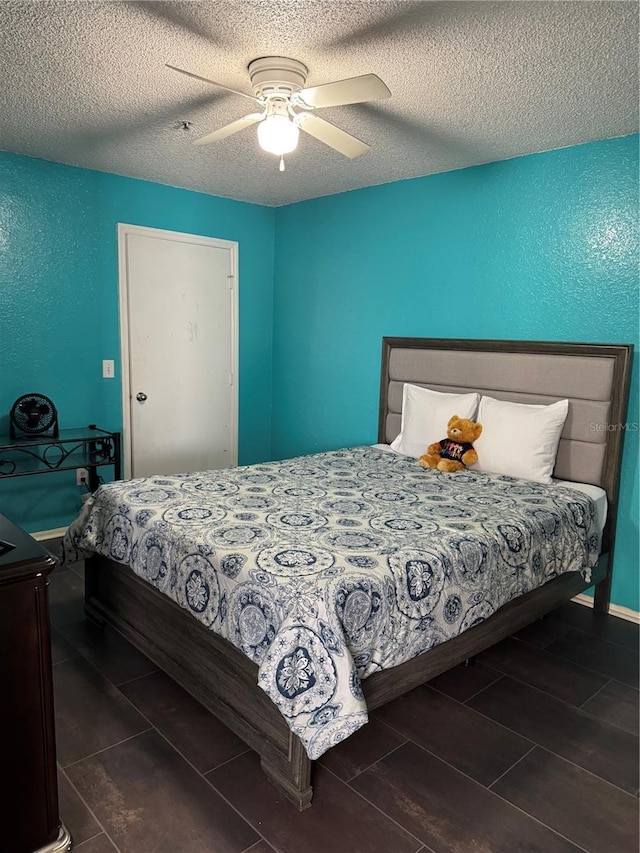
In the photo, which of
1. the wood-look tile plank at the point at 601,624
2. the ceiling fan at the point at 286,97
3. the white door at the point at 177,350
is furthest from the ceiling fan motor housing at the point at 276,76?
the wood-look tile plank at the point at 601,624

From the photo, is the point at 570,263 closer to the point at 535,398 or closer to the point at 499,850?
the point at 535,398

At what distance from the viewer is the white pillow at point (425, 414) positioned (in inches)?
136

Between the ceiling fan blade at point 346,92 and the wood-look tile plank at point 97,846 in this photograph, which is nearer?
the wood-look tile plank at point 97,846

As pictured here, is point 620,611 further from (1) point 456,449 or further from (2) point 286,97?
(2) point 286,97

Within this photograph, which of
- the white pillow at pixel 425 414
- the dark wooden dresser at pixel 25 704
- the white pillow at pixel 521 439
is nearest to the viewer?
the dark wooden dresser at pixel 25 704

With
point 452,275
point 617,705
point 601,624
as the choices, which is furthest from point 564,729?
point 452,275

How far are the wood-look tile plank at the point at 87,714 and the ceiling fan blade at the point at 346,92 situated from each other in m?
2.36

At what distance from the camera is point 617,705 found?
91.4 inches

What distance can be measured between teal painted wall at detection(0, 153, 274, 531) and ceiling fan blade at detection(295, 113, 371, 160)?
1.93m

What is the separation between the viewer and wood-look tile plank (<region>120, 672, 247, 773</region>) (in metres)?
1.99

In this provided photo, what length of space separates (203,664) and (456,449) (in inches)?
72.1

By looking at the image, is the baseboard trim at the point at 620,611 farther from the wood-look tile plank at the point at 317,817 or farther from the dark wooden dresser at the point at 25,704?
the dark wooden dresser at the point at 25,704

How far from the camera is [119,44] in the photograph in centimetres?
211

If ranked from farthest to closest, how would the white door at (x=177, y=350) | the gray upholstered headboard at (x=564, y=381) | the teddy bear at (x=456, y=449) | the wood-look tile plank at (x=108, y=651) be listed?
the white door at (x=177, y=350)
the teddy bear at (x=456, y=449)
the gray upholstered headboard at (x=564, y=381)
the wood-look tile plank at (x=108, y=651)
